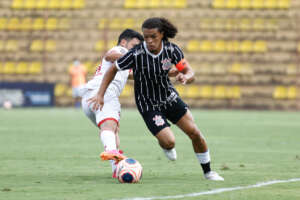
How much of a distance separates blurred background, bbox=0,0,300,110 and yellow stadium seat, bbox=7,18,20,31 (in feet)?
0.15

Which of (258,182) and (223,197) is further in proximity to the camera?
(258,182)

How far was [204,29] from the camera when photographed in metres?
34.8

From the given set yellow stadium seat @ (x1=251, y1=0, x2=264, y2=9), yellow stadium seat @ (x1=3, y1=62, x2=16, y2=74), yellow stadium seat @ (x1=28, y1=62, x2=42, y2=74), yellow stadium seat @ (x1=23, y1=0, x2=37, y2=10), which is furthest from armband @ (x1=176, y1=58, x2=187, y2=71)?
yellow stadium seat @ (x1=23, y1=0, x2=37, y2=10)

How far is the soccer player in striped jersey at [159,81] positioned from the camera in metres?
8.50

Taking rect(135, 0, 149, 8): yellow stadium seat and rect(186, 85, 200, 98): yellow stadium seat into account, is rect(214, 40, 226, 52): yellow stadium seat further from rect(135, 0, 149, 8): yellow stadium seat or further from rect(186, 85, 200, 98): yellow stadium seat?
rect(135, 0, 149, 8): yellow stadium seat

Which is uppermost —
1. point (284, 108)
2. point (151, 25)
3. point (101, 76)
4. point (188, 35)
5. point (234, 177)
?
point (151, 25)

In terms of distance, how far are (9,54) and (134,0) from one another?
645 centimetres

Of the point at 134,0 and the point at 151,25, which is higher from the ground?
the point at 151,25

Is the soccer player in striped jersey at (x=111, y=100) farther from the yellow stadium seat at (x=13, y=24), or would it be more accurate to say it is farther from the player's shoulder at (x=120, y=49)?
the yellow stadium seat at (x=13, y=24)

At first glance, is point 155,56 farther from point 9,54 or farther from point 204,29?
point 9,54

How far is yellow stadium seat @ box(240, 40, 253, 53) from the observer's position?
113ft

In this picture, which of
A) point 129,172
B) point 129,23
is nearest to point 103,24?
point 129,23

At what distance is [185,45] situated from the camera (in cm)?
3519

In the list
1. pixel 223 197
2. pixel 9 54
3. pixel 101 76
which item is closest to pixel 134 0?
pixel 9 54
